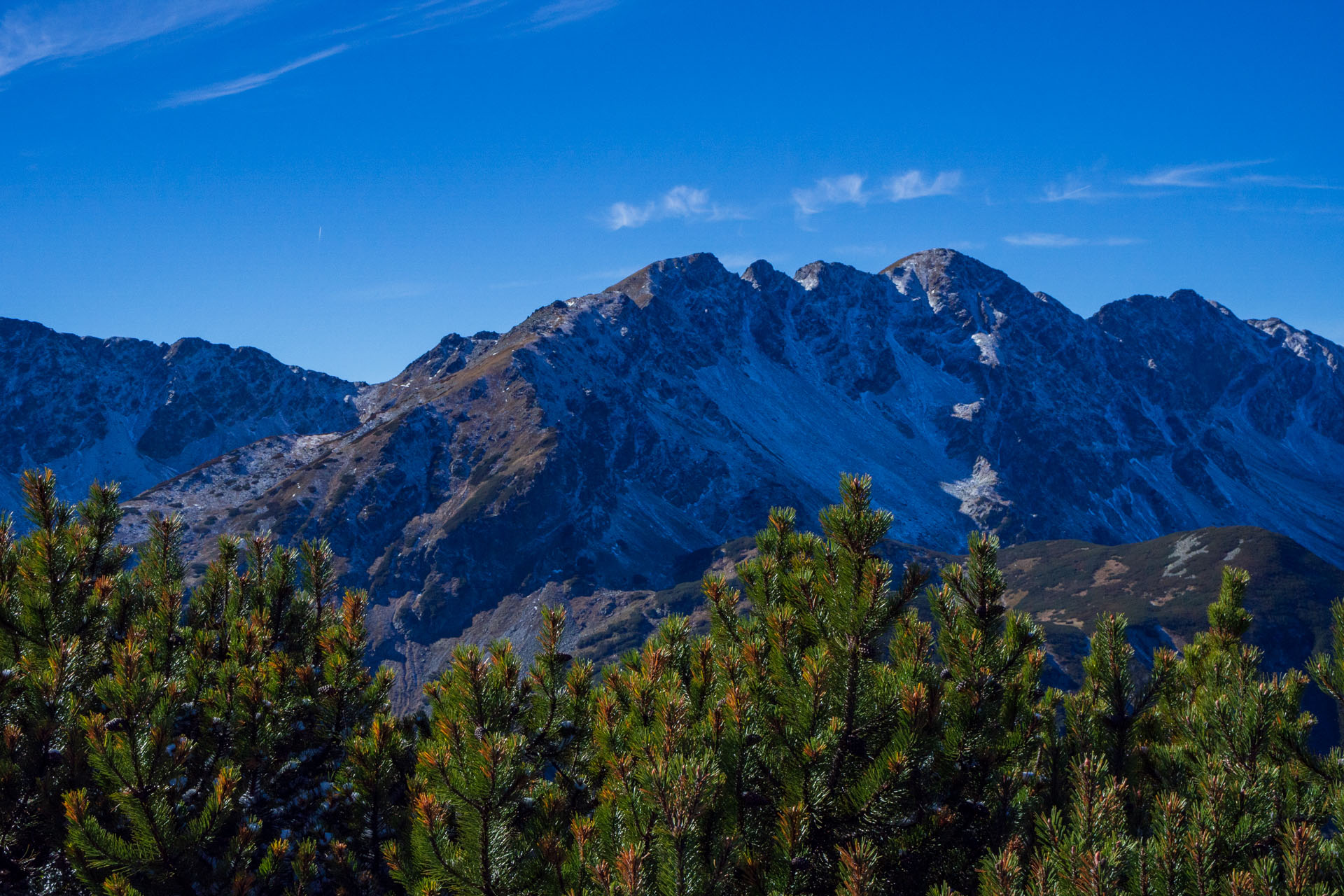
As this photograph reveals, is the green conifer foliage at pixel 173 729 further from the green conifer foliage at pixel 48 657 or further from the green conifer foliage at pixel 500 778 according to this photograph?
the green conifer foliage at pixel 500 778

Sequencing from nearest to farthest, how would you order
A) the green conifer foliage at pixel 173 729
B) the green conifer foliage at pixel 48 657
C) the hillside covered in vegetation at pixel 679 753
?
1. the hillside covered in vegetation at pixel 679 753
2. the green conifer foliage at pixel 173 729
3. the green conifer foliage at pixel 48 657

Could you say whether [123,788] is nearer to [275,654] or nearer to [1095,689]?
[275,654]

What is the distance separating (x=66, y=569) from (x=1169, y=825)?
12.1 m

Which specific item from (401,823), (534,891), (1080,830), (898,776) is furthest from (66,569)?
(1080,830)

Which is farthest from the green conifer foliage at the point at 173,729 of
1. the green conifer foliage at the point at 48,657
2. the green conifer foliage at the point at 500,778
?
the green conifer foliage at the point at 500,778

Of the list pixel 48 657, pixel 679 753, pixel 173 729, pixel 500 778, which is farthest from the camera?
pixel 48 657

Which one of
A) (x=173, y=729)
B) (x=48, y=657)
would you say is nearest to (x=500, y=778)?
(x=173, y=729)

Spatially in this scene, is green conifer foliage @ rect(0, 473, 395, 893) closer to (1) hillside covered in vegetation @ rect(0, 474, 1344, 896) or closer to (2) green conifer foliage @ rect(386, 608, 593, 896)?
(1) hillside covered in vegetation @ rect(0, 474, 1344, 896)

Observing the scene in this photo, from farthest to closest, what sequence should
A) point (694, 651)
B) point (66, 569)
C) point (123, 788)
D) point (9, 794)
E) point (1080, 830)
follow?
point (66, 569)
point (694, 651)
point (9, 794)
point (123, 788)
point (1080, 830)

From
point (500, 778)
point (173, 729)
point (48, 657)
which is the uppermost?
point (48, 657)

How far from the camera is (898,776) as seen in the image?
7.25 meters

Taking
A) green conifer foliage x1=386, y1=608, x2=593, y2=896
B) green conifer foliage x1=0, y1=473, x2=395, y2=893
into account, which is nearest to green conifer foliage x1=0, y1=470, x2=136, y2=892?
green conifer foliage x1=0, y1=473, x2=395, y2=893

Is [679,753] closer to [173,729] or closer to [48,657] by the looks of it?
[173,729]

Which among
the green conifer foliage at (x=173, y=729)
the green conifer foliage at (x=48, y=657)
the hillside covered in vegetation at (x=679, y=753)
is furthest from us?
the green conifer foliage at (x=48, y=657)
